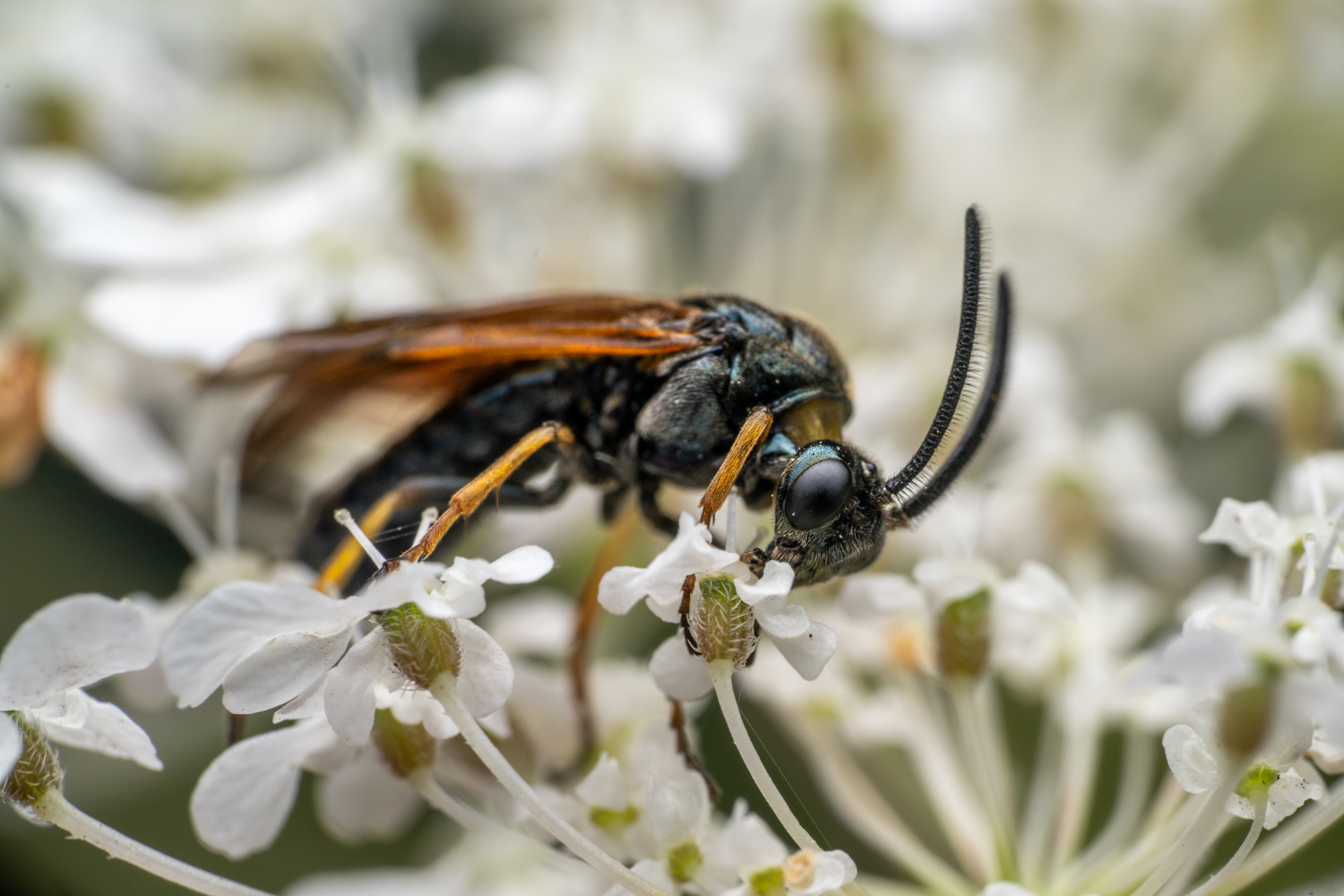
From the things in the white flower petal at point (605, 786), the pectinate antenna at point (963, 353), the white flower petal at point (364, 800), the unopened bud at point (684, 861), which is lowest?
the white flower petal at point (364, 800)

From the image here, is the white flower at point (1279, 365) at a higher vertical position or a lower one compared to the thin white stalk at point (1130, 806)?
higher

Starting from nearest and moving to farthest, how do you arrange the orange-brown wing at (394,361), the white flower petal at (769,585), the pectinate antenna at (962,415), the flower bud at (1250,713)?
the flower bud at (1250,713)
the white flower petal at (769,585)
the pectinate antenna at (962,415)
the orange-brown wing at (394,361)

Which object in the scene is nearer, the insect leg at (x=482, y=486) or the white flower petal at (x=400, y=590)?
the white flower petal at (x=400, y=590)

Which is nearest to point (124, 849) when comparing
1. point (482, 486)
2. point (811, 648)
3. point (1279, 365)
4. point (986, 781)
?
point (482, 486)

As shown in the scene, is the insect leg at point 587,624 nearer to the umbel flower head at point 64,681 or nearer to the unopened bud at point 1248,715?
the umbel flower head at point 64,681

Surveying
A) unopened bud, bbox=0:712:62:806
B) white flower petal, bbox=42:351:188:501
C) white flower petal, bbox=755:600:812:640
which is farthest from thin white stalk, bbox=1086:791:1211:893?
white flower petal, bbox=42:351:188:501

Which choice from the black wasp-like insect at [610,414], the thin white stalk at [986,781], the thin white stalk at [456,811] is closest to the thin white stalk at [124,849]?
the thin white stalk at [456,811]

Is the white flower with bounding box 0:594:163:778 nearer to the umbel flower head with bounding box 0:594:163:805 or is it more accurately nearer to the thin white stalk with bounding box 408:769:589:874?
the umbel flower head with bounding box 0:594:163:805
